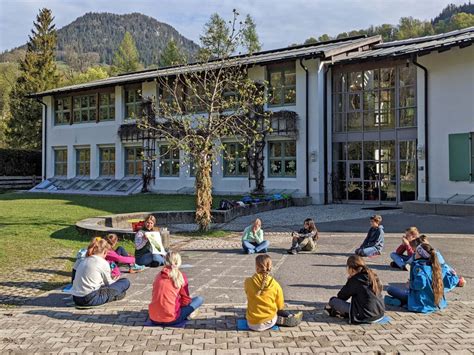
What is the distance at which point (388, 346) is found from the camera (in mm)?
5426

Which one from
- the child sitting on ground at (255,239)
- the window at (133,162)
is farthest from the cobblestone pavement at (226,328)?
the window at (133,162)

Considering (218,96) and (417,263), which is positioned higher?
(218,96)

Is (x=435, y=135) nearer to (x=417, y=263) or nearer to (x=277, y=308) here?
(x=417, y=263)

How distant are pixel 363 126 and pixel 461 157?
524 centimetres

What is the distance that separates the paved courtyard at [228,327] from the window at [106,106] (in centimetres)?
2520

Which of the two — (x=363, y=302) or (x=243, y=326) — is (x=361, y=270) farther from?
(x=243, y=326)

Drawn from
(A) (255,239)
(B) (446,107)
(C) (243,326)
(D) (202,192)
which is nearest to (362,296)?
(C) (243,326)

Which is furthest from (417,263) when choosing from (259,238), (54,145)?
(54,145)

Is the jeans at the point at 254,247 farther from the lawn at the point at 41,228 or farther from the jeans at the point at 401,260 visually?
the jeans at the point at 401,260

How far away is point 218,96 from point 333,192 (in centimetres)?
1116

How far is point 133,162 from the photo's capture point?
32.0 meters

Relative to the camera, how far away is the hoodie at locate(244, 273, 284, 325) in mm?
6023

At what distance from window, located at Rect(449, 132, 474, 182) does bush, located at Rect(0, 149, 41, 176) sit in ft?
100

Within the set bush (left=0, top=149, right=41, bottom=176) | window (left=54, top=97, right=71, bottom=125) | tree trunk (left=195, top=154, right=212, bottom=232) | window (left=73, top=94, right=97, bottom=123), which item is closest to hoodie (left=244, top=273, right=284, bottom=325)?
tree trunk (left=195, top=154, right=212, bottom=232)
